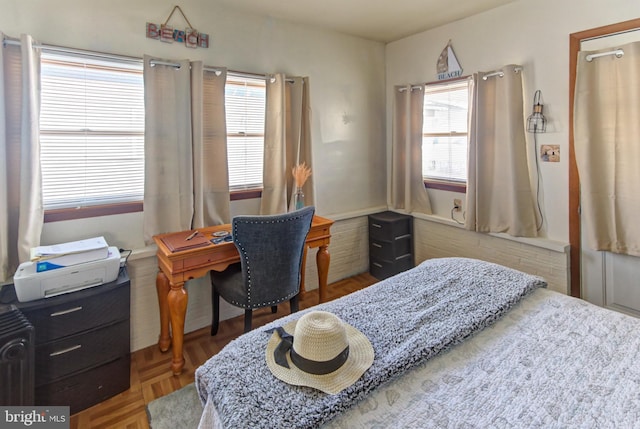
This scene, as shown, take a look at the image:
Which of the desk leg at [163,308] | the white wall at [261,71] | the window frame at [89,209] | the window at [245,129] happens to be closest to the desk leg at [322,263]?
the white wall at [261,71]

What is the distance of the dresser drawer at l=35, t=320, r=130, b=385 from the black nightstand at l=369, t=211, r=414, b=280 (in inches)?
92.2

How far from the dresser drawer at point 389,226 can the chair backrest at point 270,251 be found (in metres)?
1.28

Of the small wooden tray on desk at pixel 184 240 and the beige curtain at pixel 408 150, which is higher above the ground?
the beige curtain at pixel 408 150

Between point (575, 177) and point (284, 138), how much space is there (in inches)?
85.2

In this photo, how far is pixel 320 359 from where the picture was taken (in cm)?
111

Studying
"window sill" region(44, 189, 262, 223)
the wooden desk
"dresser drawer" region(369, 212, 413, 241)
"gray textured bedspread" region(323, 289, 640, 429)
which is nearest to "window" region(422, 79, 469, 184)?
"dresser drawer" region(369, 212, 413, 241)

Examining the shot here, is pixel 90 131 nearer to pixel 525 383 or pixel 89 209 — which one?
pixel 89 209

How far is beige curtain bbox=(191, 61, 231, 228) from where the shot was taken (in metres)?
2.43

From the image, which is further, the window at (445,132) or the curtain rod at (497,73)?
the window at (445,132)

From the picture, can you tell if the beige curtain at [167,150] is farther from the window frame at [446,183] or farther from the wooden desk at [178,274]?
the window frame at [446,183]

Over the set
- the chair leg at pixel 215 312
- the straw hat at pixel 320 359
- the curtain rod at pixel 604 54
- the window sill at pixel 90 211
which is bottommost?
the chair leg at pixel 215 312

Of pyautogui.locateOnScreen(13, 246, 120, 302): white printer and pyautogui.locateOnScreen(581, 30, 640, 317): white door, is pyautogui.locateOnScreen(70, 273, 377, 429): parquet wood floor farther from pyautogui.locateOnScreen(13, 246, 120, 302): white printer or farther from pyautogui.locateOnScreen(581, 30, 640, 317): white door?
pyautogui.locateOnScreen(581, 30, 640, 317): white door

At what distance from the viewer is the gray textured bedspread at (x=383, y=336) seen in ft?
3.28

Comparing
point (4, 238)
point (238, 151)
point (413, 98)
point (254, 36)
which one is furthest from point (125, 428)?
point (413, 98)
